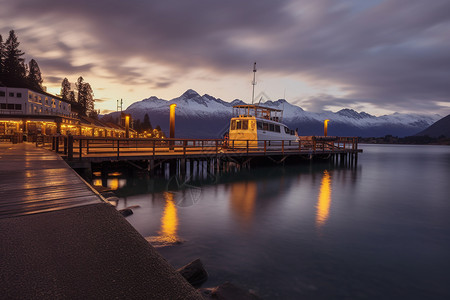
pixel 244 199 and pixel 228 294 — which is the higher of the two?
pixel 228 294

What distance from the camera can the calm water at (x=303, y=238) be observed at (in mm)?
6016

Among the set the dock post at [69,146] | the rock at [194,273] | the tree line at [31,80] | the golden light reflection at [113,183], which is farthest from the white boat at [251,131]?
the tree line at [31,80]

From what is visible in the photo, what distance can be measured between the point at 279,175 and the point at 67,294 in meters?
22.3

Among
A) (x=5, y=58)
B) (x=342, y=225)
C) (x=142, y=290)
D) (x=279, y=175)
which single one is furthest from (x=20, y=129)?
(x=5, y=58)

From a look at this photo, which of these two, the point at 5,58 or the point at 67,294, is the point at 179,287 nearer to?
the point at 67,294

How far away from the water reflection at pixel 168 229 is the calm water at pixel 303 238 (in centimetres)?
3

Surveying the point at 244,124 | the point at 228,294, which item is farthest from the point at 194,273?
the point at 244,124

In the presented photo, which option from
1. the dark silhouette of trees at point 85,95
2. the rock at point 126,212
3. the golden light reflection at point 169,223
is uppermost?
the dark silhouette of trees at point 85,95

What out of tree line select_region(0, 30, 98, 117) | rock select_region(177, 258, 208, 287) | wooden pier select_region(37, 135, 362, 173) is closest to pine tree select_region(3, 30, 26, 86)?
tree line select_region(0, 30, 98, 117)

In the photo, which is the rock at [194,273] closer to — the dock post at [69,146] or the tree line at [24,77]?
the dock post at [69,146]

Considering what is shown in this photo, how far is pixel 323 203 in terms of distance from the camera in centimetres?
1411

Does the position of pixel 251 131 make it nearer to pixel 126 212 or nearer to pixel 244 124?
pixel 244 124

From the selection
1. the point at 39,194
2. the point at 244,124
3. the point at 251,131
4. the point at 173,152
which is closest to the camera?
the point at 39,194

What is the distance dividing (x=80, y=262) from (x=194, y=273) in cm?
348
